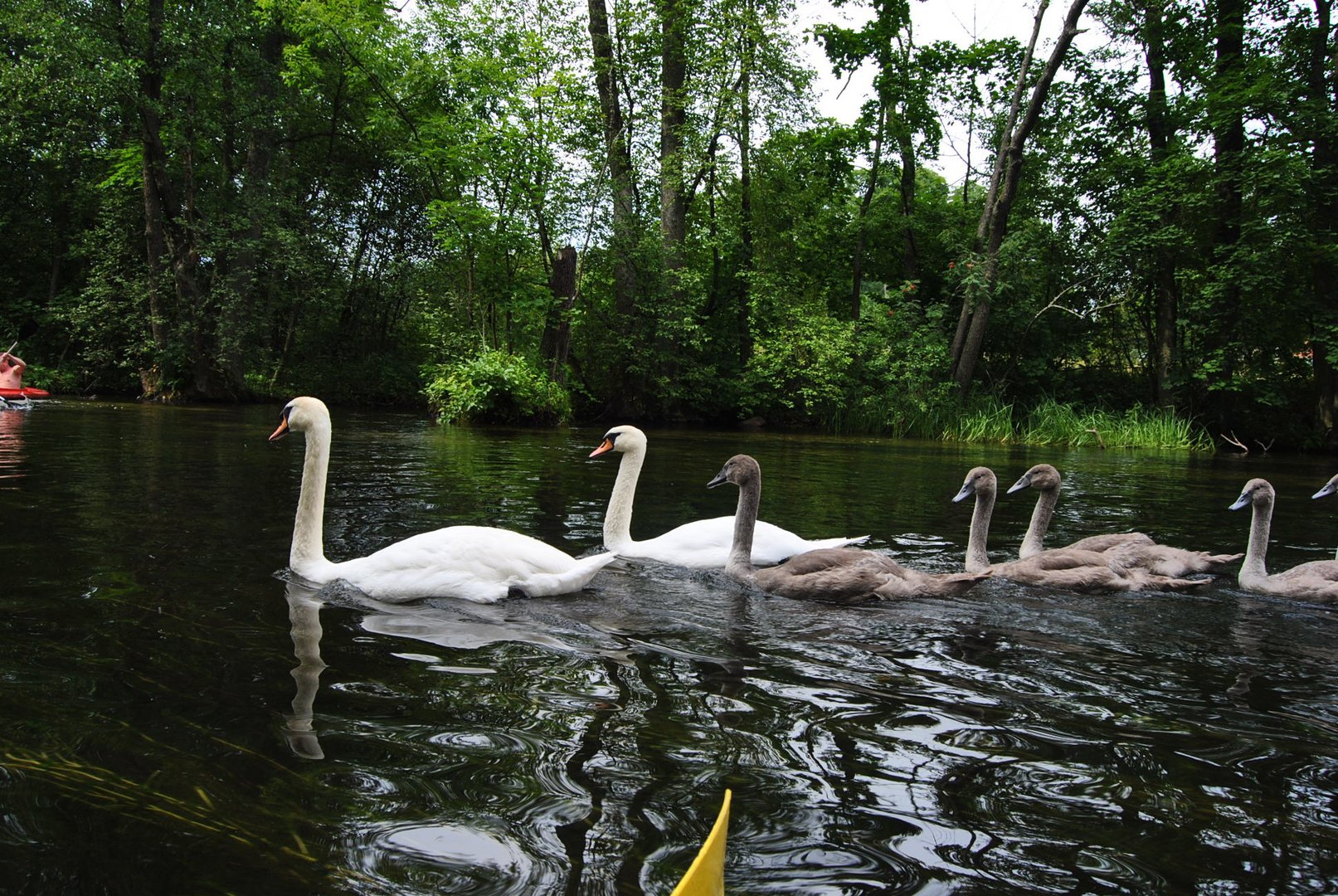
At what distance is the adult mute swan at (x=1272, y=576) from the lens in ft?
17.7

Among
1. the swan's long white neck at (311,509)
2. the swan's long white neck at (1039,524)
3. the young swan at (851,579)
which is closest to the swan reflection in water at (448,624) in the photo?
the swan's long white neck at (311,509)

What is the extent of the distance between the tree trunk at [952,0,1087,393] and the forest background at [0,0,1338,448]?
0.12 meters

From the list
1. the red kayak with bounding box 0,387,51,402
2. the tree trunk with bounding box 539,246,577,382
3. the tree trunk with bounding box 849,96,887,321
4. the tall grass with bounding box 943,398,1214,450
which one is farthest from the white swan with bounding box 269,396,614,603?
the tree trunk with bounding box 849,96,887,321

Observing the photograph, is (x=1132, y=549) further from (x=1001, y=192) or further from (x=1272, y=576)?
(x=1001, y=192)

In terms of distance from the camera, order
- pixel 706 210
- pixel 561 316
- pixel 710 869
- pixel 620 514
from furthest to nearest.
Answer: pixel 706 210 < pixel 561 316 < pixel 620 514 < pixel 710 869

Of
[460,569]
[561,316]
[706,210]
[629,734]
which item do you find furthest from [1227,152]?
[629,734]

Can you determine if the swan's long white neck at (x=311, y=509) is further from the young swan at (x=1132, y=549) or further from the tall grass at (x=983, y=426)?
the tall grass at (x=983, y=426)

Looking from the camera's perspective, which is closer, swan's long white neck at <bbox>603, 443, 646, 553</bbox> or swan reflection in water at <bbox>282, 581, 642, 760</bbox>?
swan reflection in water at <bbox>282, 581, 642, 760</bbox>

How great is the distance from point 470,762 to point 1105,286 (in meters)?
A: 26.6

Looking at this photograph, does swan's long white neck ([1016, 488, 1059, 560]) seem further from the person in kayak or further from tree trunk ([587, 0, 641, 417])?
the person in kayak

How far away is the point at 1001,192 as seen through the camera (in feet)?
77.5

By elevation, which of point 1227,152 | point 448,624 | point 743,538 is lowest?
point 448,624

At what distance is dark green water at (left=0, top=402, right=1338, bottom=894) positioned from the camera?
81.7 inches

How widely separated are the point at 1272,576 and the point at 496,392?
1619 cm
